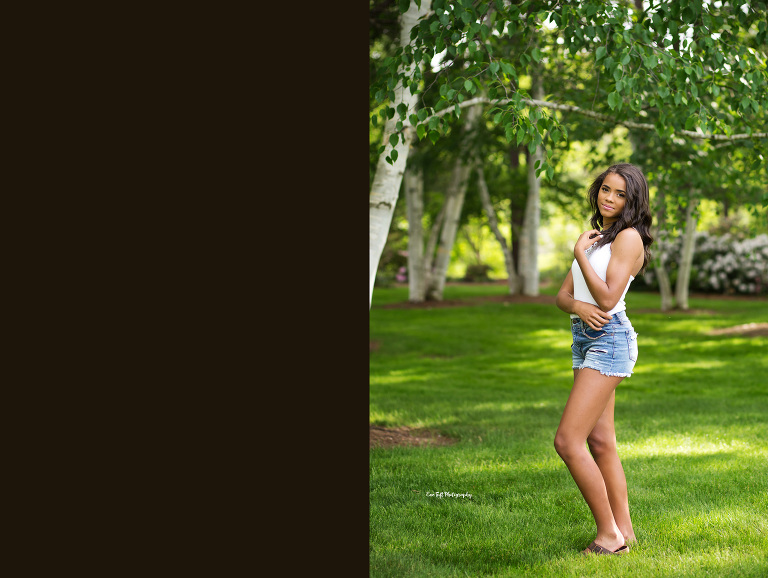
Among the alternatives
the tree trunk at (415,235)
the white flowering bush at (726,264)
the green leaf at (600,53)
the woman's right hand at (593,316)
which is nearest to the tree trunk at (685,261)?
the white flowering bush at (726,264)

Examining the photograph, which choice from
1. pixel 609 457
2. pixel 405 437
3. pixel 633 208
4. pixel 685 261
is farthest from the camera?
pixel 685 261

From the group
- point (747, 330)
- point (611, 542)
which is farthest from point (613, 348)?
point (747, 330)

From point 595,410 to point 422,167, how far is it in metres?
12.8

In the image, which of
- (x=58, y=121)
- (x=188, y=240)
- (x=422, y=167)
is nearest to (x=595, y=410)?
(x=188, y=240)

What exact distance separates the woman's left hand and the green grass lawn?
1408mm

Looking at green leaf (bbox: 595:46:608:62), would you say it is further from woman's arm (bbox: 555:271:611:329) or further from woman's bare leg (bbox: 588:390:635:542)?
woman's bare leg (bbox: 588:390:635:542)

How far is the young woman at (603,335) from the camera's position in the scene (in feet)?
10.5

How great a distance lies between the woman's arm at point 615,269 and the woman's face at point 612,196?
0.58 feet

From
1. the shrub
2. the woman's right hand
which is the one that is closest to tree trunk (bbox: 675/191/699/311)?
the woman's right hand

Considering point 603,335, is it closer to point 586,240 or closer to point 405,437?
point 586,240

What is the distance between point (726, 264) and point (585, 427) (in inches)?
762

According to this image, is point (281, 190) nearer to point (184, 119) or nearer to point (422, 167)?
point (184, 119)

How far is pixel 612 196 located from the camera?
3.35 meters

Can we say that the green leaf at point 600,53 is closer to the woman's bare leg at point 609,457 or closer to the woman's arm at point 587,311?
the woman's arm at point 587,311
